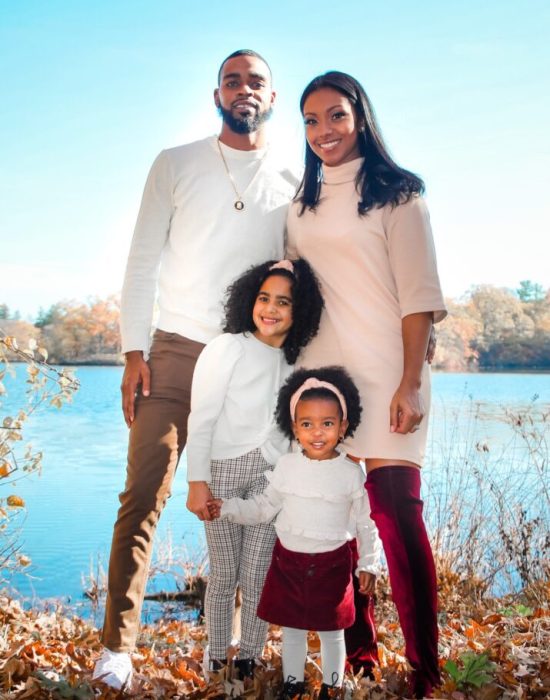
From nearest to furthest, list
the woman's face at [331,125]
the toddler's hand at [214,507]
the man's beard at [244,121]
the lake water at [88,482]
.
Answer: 1. the toddler's hand at [214,507]
2. the woman's face at [331,125]
3. the man's beard at [244,121]
4. the lake water at [88,482]

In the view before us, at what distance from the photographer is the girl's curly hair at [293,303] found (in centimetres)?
Result: 258

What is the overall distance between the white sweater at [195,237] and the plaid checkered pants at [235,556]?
0.55 meters

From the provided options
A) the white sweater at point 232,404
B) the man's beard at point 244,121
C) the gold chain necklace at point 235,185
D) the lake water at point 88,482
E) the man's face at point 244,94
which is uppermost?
the man's face at point 244,94

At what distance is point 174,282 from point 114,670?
1.40 m

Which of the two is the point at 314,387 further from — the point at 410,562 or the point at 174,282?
the point at 174,282

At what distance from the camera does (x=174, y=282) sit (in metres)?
2.90

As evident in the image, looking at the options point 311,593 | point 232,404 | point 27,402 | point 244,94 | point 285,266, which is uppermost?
point 244,94

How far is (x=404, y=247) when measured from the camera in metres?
2.45

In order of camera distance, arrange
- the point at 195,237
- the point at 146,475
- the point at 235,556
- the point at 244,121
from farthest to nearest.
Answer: the point at 244,121 < the point at 195,237 < the point at 146,475 < the point at 235,556

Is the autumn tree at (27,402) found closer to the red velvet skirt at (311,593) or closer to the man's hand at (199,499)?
the man's hand at (199,499)

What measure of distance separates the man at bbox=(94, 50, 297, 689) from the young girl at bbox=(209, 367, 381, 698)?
443 mm

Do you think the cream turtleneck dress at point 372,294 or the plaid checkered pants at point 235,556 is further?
the plaid checkered pants at point 235,556

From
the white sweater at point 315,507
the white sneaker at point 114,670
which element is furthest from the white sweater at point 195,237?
the white sneaker at point 114,670

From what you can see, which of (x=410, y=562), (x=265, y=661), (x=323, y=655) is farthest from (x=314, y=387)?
(x=265, y=661)
